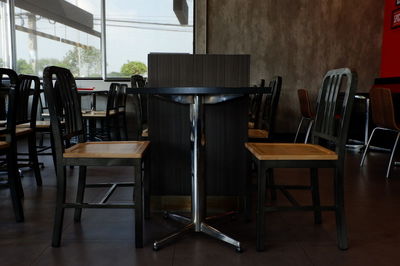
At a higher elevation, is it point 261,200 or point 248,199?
point 261,200

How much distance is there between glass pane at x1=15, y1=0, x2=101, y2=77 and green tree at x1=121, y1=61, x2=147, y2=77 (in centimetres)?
45

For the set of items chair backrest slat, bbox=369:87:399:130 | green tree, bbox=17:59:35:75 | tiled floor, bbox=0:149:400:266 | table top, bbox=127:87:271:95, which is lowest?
tiled floor, bbox=0:149:400:266

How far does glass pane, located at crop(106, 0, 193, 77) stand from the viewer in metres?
6.36

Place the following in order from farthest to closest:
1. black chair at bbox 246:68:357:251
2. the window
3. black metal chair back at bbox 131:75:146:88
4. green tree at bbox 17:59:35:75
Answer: the window → green tree at bbox 17:59:35:75 → black metal chair back at bbox 131:75:146:88 → black chair at bbox 246:68:357:251

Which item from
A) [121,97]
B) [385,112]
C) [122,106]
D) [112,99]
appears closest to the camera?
[385,112]

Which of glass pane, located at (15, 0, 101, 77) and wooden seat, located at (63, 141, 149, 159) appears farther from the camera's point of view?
glass pane, located at (15, 0, 101, 77)

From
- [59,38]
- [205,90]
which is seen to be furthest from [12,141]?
[59,38]

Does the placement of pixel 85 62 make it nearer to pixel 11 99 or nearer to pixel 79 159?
pixel 11 99

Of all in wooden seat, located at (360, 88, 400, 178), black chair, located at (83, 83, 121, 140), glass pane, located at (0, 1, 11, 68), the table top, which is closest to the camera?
the table top

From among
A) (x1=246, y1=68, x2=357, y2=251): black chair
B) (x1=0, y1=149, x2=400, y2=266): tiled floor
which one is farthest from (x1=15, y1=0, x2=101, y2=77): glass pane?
(x1=246, y1=68, x2=357, y2=251): black chair

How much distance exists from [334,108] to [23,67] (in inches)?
230

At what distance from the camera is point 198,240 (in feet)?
6.47

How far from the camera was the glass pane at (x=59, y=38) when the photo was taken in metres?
6.25

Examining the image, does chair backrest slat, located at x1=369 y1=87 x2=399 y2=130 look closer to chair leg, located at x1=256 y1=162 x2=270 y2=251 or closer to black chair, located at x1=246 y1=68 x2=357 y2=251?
black chair, located at x1=246 y1=68 x2=357 y2=251
